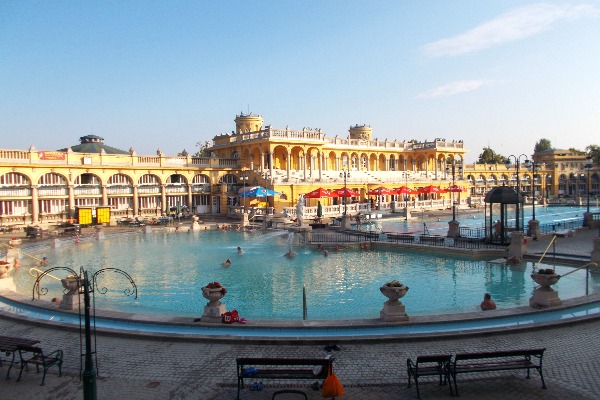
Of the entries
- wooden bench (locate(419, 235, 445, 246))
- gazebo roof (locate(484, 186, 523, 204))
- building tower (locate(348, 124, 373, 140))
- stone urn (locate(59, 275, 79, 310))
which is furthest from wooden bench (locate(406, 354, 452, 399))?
building tower (locate(348, 124, 373, 140))

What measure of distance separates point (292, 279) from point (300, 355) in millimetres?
9264

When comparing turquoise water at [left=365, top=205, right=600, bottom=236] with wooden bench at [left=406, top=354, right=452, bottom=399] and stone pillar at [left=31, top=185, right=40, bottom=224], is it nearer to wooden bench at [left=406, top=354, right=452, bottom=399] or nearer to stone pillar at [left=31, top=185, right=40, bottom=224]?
wooden bench at [left=406, top=354, right=452, bottom=399]

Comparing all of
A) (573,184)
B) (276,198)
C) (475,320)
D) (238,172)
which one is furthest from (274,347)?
(573,184)

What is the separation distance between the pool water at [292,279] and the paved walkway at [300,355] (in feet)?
10.5

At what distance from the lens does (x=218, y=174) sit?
172 ft

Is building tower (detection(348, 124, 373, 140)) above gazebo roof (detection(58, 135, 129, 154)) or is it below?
above

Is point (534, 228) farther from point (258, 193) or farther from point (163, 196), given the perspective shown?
point (163, 196)

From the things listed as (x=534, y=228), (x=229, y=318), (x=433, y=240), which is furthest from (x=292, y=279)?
(x=534, y=228)

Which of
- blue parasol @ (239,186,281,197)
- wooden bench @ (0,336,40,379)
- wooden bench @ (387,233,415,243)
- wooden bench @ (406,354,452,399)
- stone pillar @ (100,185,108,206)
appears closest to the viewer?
wooden bench @ (406,354,452,399)

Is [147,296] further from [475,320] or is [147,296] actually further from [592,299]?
[592,299]

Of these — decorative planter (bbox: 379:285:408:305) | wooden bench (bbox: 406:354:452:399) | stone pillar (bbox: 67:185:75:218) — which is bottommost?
wooden bench (bbox: 406:354:452:399)

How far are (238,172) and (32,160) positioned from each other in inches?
836

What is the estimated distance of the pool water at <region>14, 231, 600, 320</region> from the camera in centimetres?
1530

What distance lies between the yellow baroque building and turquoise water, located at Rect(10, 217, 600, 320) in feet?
45.3
